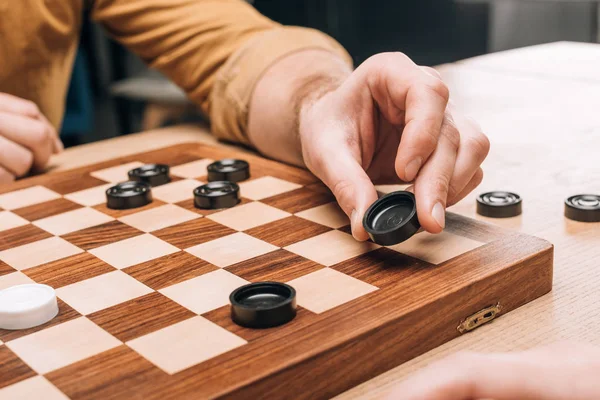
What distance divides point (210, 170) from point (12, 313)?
26.9 inches

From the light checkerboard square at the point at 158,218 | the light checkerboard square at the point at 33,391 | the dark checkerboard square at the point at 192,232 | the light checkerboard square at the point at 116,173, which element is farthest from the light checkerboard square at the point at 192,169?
the light checkerboard square at the point at 33,391

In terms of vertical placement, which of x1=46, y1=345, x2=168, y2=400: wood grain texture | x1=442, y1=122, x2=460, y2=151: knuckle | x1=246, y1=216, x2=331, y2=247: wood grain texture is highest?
x1=442, y1=122, x2=460, y2=151: knuckle

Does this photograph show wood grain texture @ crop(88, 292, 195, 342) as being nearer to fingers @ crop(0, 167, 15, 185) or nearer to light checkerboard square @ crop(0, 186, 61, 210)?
light checkerboard square @ crop(0, 186, 61, 210)

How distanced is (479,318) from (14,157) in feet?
3.78

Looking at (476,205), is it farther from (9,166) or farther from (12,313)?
(9,166)

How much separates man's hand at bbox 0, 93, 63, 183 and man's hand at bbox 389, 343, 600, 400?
4.14 ft

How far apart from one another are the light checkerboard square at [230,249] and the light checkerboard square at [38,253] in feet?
0.69

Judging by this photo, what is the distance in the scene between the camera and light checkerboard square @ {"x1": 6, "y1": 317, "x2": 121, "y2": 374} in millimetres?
869

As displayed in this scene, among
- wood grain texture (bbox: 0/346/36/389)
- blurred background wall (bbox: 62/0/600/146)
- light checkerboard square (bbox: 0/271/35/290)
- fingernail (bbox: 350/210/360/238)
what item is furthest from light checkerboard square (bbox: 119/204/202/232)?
blurred background wall (bbox: 62/0/600/146)

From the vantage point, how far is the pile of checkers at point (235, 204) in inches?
36.4

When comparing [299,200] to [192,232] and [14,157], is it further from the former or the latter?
[14,157]

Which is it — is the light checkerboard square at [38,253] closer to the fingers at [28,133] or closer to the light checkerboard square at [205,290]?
the light checkerboard square at [205,290]

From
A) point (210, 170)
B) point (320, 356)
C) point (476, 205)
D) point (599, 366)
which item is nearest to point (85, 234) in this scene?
point (210, 170)

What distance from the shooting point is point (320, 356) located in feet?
2.80
